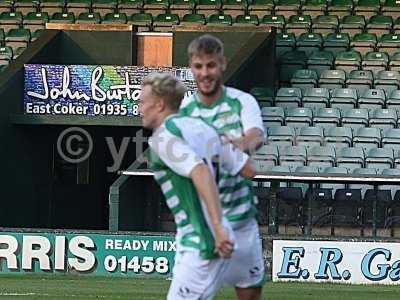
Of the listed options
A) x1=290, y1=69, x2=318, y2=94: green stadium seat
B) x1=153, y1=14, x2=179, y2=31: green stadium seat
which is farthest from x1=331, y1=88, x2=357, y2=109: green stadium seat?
x1=153, y1=14, x2=179, y2=31: green stadium seat

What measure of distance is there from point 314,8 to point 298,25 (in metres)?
0.92

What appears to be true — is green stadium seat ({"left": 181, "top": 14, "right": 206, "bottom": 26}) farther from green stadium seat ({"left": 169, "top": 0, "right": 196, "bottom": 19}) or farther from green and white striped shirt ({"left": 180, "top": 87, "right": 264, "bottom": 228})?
green and white striped shirt ({"left": 180, "top": 87, "right": 264, "bottom": 228})

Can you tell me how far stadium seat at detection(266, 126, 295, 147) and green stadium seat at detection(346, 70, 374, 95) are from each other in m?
2.50

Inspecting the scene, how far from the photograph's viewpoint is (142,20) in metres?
26.8

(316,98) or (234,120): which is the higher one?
(234,120)

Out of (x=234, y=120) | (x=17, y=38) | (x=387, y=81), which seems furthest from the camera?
(x=17, y=38)

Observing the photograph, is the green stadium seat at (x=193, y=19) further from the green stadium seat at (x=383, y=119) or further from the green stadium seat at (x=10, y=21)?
the green stadium seat at (x=383, y=119)

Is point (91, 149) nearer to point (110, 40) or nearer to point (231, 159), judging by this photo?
point (110, 40)

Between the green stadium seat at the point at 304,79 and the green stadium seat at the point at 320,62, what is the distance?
0.29 metres

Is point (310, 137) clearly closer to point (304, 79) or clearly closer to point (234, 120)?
point (304, 79)

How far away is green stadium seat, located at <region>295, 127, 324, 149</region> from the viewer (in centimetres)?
2203

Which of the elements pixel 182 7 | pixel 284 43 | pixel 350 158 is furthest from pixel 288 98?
pixel 182 7

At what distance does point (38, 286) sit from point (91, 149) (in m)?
8.69

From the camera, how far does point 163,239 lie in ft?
58.5
